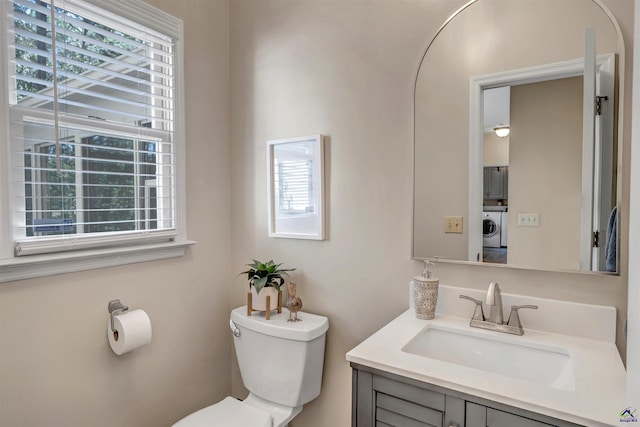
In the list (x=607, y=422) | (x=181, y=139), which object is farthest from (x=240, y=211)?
(x=607, y=422)

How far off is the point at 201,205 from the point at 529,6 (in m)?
1.62

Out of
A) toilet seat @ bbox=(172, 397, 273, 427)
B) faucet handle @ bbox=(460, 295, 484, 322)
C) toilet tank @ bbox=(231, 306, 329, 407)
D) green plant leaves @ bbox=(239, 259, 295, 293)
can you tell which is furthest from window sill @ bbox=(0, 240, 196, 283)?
faucet handle @ bbox=(460, 295, 484, 322)

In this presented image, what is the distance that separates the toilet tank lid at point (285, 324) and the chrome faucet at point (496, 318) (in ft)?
2.11

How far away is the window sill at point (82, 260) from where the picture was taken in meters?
1.24

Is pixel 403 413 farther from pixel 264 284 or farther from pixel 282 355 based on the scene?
pixel 264 284

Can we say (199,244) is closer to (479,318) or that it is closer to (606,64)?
(479,318)

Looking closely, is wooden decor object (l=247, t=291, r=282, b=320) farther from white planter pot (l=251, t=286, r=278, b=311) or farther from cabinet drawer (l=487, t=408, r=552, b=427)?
cabinet drawer (l=487, t=408, r=552, b=427)

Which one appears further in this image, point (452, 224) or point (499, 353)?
point (452, 224)

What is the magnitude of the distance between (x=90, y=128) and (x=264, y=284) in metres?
0.96

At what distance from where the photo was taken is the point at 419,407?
1.03 meters

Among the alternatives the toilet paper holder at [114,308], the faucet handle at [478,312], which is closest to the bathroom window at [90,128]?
the toilet paper holder at [114,308]

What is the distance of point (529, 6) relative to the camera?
127cm

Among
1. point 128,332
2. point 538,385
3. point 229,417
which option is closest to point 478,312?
point 538,385

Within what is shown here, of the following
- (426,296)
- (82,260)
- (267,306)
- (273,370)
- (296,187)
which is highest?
(296,187)
